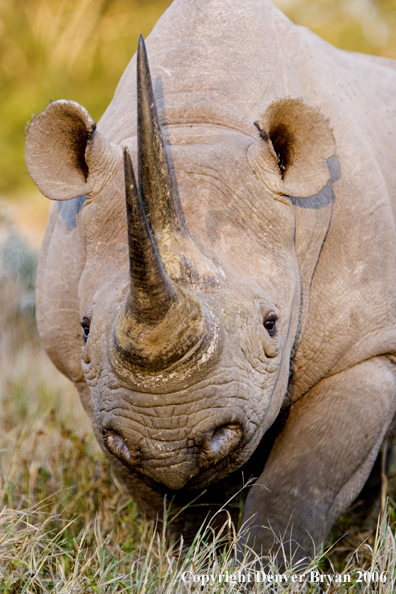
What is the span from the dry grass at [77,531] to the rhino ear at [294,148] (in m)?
1.35

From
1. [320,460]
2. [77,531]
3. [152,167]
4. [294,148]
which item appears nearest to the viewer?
[152,167]

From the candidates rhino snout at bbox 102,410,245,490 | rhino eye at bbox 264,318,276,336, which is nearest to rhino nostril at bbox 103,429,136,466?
rhino snout at bbox 102,410,245,490

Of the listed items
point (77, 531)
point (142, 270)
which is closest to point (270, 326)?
point (142, 270)

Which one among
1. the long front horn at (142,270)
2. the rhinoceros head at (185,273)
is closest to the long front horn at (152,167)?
the rhinoceros head at (185,273)

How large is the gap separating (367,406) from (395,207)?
1.01 metres

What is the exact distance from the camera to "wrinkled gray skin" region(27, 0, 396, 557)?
2.94m

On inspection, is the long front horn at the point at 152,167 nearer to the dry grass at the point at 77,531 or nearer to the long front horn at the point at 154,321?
the long front horn at the point at 154,321

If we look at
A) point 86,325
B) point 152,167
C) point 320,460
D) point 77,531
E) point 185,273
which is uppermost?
point 152,167

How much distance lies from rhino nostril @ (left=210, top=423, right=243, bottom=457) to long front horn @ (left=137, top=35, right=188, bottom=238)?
2.20 ft

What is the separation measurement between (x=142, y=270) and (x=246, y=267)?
671 millimetres

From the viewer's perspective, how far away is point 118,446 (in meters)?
2.97

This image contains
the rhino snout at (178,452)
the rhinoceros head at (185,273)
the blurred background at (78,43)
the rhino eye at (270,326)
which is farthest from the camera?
the blurred background at (78,43)

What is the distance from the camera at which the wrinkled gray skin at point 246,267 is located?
294cm

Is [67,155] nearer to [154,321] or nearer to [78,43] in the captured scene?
[154,321]
